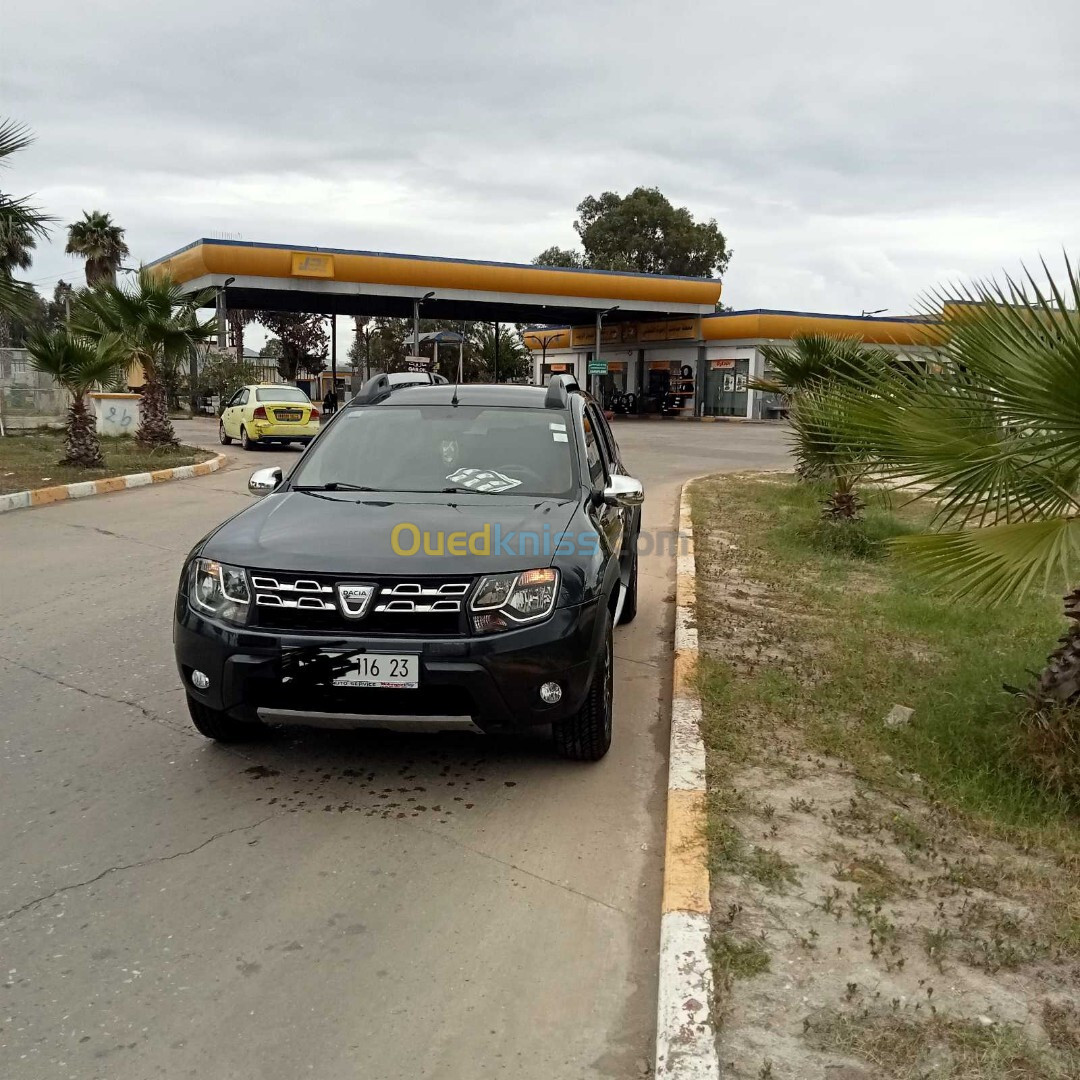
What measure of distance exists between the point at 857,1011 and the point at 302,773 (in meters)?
2.51

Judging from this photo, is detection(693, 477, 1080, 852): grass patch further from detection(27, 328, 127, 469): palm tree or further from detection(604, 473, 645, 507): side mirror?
detection(27, 328, 127, 469): palm tree

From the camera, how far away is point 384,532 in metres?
4.12

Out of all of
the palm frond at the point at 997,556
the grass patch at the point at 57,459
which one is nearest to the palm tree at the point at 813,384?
the palm frond at the point at 997,556

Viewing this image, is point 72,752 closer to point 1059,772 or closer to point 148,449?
point 1059,772

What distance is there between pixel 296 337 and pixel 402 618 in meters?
62.4

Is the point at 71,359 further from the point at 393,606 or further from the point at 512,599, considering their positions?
the point at 512,599

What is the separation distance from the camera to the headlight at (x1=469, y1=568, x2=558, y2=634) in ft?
12.6

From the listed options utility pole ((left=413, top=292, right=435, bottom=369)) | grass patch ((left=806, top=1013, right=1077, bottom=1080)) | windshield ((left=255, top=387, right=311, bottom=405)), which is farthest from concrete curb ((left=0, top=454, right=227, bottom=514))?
utility pole ((left=413, top=292, right=435, bottom=369))

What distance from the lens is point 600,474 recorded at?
5.66 metres

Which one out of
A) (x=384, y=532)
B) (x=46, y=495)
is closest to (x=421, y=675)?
(x=384, y=532)

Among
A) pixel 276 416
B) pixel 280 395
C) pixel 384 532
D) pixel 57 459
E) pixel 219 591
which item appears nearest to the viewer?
pixel 219 591

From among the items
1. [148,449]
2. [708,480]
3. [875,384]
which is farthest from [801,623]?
[148,449]

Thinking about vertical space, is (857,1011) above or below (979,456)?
below

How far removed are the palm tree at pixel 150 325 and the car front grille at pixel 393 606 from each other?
15.2 m
